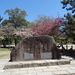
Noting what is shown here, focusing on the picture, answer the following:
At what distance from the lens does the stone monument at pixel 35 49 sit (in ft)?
21.2

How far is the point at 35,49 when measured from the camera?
6.66m

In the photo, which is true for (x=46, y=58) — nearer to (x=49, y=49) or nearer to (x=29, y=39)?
(x=49, y=49)

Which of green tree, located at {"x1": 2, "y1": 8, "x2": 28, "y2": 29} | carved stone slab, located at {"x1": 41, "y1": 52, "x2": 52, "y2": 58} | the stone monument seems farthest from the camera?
green tree, located at {"x1": 2, "y1": 8, "x2": 28, "y2": 29}

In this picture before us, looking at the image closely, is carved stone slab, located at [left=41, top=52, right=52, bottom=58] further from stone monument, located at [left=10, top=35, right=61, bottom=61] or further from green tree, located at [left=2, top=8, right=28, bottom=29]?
green tree, located at [left=2, top=8, right=28, bottom=29]

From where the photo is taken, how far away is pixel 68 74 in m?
4.51

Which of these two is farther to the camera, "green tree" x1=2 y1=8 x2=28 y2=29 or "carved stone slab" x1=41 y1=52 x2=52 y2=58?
"green tree" x1=2 y1=8 x2=28 y2=29

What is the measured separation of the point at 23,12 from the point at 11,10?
13.7 ft

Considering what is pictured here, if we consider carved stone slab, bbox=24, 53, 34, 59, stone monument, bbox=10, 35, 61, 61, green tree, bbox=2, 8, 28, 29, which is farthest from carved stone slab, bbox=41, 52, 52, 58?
green tree, bbox=2, 8, 28, 29

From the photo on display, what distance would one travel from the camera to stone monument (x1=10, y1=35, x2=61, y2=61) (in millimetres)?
6477

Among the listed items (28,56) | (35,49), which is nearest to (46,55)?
(35,49)

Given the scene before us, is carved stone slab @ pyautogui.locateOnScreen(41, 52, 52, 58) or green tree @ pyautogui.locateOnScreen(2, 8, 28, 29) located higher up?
green tree @ pyautogui.locateOnScreen(2, 8, 28, 29)

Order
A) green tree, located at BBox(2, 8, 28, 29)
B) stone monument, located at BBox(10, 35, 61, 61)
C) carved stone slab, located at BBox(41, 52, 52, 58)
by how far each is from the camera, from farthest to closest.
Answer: green tree, located at BBox(2, 8, 28, 29) → carved stone slab, located at BBox(41, 52, 52, 58) → stone monument, located at BBox(10, 35, 61, 61)

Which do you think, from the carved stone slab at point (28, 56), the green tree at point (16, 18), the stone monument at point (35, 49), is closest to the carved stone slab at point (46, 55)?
the stone monument at point (35, 49)

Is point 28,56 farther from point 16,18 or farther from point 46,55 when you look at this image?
point 16,18
